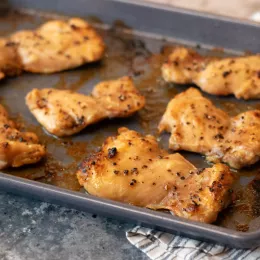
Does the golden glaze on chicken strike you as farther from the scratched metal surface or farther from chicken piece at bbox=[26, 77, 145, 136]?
chicken piece at bbox=[26, 77, 145, 136]

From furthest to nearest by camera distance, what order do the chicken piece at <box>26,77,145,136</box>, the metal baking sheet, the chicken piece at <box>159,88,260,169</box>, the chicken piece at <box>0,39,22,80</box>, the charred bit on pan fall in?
the chicken piece at <box>0,39,22,80</box>
the chicken piece at <box>26,77,145,136</box>
the chicken piece at <box>159,88,260,169</box>
the charred bit on pan
the metal baking sheet

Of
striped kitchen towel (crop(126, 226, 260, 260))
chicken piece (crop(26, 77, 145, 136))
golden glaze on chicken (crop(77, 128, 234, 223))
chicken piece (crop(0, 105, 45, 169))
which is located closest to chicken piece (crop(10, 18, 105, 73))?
chicken piece (crop(26, 77, 145, 136))

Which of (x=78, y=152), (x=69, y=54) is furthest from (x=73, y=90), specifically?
(x=78, y=152)

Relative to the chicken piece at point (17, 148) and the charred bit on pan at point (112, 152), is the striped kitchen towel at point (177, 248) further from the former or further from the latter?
the chicken piece at point (17, 148)

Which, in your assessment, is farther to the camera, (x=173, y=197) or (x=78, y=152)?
(x=78, y=152)

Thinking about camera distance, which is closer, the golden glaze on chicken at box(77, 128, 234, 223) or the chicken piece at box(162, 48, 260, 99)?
the golden glaze on chicken at box(77, 128, 234, 223)

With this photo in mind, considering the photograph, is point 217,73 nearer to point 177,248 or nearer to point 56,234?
point 177,248

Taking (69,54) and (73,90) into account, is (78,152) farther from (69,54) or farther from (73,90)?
(69,54)
